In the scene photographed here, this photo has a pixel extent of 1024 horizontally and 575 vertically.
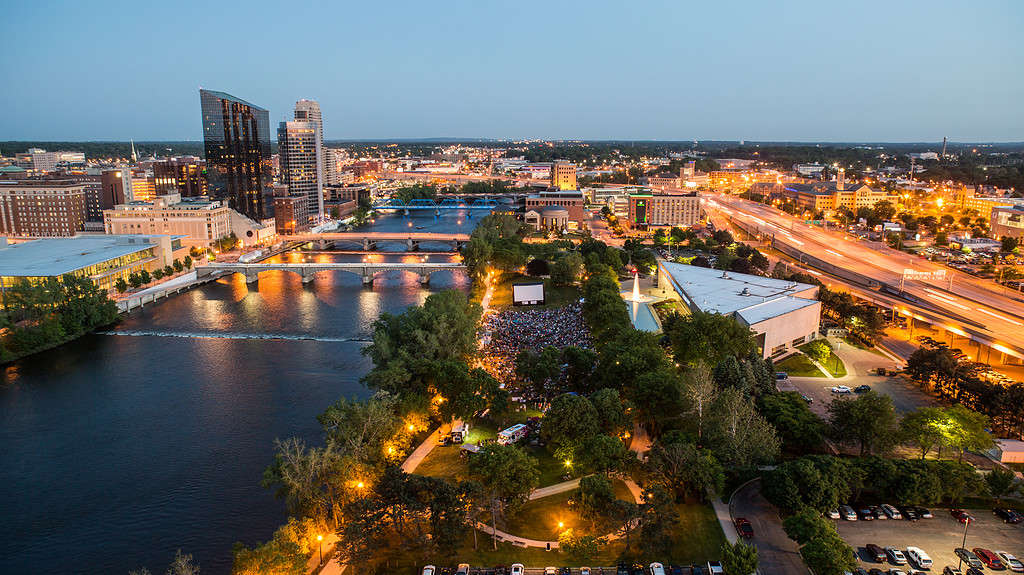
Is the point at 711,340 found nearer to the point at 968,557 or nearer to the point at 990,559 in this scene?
the point at 968,557

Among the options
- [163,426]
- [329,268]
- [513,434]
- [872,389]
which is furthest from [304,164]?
[872,389]

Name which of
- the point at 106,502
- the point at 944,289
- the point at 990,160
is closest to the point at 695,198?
the point at 944,289

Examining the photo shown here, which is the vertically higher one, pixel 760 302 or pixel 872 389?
pixel 760 302

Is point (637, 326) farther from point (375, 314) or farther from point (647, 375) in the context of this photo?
point (375, 314)

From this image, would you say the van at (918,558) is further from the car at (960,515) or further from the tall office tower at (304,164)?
the tall office tower at (304,164)

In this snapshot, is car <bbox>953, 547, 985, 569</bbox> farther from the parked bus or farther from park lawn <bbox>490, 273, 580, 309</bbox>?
park lawn <bbox>490, 273, 580, 309</bbox>

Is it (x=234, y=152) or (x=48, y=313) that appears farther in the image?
(x=234, y=152)

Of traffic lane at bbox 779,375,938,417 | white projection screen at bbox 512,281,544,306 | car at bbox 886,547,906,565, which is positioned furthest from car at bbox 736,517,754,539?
white projection screen at bbox 512,281,544,306
